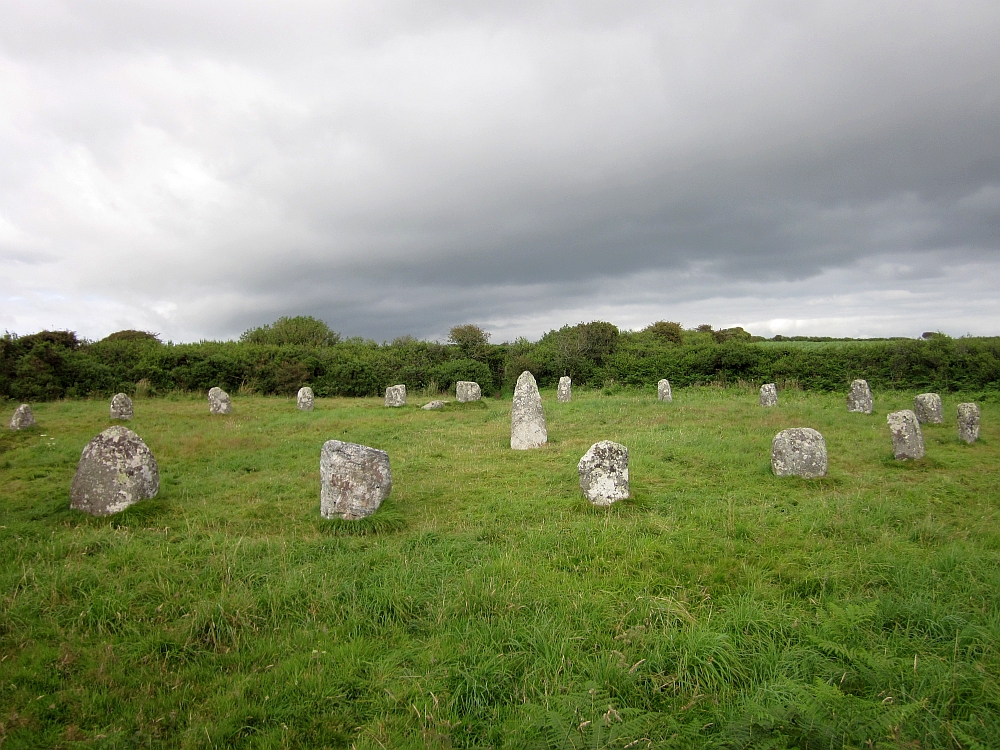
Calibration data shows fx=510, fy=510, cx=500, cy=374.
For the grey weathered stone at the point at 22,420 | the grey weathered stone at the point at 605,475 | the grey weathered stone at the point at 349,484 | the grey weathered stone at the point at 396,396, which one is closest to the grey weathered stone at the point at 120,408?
the grey weathered stone at the point at 22,420

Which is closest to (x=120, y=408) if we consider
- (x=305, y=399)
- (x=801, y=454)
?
(x=305, y=399)

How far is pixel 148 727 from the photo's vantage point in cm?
343

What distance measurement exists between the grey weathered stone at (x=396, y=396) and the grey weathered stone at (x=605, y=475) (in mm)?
17200

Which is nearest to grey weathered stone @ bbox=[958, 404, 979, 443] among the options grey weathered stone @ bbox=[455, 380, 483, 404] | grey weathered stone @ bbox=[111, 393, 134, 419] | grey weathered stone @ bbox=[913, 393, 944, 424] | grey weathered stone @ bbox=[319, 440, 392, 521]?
grey weathered stone @ bbox=[913, 393, 944, 424]

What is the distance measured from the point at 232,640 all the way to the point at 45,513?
567 centimetres

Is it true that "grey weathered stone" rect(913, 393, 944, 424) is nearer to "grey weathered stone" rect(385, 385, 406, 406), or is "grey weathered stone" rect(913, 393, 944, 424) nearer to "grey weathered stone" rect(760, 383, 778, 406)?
"grey weathered stone" rect(760, 383, 778, 406)

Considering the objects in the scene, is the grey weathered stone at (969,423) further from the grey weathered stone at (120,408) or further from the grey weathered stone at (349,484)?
the grey weathered stone at (120,408)

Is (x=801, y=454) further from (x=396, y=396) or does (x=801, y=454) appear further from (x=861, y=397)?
(x=396, y=396)

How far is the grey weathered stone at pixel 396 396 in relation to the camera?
24.7m

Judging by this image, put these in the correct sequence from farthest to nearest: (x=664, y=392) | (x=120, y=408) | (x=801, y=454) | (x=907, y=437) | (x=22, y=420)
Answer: (x=664, y=392) → (x=120, y=408) → (x=22, y=420) → (x=907, y=437) → (x=801, y=454)

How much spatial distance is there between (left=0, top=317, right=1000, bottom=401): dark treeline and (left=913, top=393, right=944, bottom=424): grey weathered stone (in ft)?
29.1

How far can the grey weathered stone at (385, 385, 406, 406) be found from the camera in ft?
80.9

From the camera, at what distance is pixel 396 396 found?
81.3ft

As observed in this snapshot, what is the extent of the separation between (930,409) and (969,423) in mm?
3581
